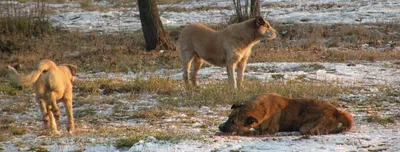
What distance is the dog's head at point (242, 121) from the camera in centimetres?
686

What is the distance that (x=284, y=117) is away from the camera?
282 inches

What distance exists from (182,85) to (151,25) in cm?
522

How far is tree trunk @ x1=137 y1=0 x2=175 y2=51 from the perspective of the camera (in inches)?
663

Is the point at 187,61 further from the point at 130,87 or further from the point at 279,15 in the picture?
the point at 279,15

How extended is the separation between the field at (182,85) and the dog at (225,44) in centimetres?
37

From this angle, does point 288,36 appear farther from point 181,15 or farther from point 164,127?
point 164,127

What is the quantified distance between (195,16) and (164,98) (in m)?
17.7

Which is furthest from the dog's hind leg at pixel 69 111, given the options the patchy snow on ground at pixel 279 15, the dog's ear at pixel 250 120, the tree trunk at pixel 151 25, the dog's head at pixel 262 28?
the patchy snow on ground at pixel 279 15

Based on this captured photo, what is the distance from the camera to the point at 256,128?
7.07 m

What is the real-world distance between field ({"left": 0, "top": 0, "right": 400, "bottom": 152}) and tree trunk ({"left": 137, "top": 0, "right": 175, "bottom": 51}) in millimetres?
452

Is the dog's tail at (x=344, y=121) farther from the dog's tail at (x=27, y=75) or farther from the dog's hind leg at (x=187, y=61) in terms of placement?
the dog's hind leg at (x=187, y=61)

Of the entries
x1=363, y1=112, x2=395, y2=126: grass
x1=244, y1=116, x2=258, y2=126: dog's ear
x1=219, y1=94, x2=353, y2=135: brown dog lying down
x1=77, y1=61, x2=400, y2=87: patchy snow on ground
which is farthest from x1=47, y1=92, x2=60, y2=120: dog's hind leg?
x1=77, y1=61, x2=400, y2=87: patchy snow on ground

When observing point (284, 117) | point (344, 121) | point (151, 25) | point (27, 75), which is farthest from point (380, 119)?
point (151, 25)

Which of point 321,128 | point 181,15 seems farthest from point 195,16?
point 321,128
